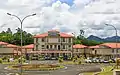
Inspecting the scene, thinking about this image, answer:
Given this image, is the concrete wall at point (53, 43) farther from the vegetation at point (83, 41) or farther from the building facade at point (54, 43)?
the vegetation at point (83, 41)

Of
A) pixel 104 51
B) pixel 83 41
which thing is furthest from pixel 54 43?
pixel 83 41

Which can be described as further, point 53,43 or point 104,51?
point 104,51

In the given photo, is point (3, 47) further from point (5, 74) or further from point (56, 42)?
point (5, 74)

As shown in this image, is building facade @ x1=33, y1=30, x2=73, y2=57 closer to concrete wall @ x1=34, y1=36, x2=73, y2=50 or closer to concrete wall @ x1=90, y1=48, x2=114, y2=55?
concrete wall @ x1=34, y1=36, x2=73, y2=50

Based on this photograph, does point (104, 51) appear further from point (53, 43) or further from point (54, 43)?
point (53, 43)

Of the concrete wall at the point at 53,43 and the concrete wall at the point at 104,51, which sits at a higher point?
the concrete wall at the point at 53,43

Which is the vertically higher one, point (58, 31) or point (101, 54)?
point (58, 31)

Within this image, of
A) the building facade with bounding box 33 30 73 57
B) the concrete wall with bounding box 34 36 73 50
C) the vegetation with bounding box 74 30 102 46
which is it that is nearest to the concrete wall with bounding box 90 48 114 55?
the building facade with bounding box 33 30 73 57

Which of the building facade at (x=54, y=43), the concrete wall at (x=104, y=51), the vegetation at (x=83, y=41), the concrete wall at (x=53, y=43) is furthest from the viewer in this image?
the vegetation at (x=83, y=41)

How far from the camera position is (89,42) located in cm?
16388

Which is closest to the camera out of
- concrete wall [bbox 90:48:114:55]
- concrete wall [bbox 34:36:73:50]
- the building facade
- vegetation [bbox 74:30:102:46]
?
the building facade

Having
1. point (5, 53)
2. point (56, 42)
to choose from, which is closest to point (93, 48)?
point (56, 42)

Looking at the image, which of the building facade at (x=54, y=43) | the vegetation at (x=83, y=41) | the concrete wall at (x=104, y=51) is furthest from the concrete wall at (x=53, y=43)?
the vegetation at (x=83, y=41)

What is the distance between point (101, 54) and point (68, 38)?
13690 mm
